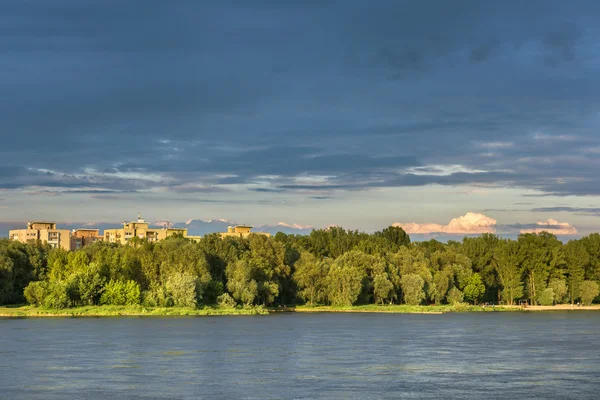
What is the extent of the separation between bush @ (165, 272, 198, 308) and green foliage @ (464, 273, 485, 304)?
3553cm

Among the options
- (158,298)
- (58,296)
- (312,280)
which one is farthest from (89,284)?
(312,280)

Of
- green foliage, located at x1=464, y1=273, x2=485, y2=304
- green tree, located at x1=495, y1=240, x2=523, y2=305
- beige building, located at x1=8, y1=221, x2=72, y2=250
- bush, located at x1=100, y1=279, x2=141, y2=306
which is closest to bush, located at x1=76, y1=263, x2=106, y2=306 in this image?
bush, located at x1=100, y1=279, x2=141, y2=306

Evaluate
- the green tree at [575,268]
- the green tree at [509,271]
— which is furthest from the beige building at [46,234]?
the green tree at [575,268]

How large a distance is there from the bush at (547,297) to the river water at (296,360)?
3125 cm

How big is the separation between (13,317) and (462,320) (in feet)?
142

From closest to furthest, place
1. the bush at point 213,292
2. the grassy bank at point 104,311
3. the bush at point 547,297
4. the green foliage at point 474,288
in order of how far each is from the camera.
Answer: the grassy bank at point 104,311, the bush at point 213,292, the green foliage at point 474,288, the bush at point 547,297

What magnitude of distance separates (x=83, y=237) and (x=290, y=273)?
10169 cm

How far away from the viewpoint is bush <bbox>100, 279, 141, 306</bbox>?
81875mm

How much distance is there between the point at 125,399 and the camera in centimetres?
2894

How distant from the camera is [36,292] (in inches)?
3204

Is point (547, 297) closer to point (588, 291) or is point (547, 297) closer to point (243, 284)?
point (588, 291)

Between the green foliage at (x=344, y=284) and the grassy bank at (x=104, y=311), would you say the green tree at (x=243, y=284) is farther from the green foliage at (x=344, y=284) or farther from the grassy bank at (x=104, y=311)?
the green foliage at (x=344, y=284)

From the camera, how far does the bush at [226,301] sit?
84.3 meters

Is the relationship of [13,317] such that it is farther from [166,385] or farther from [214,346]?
[166,385]
